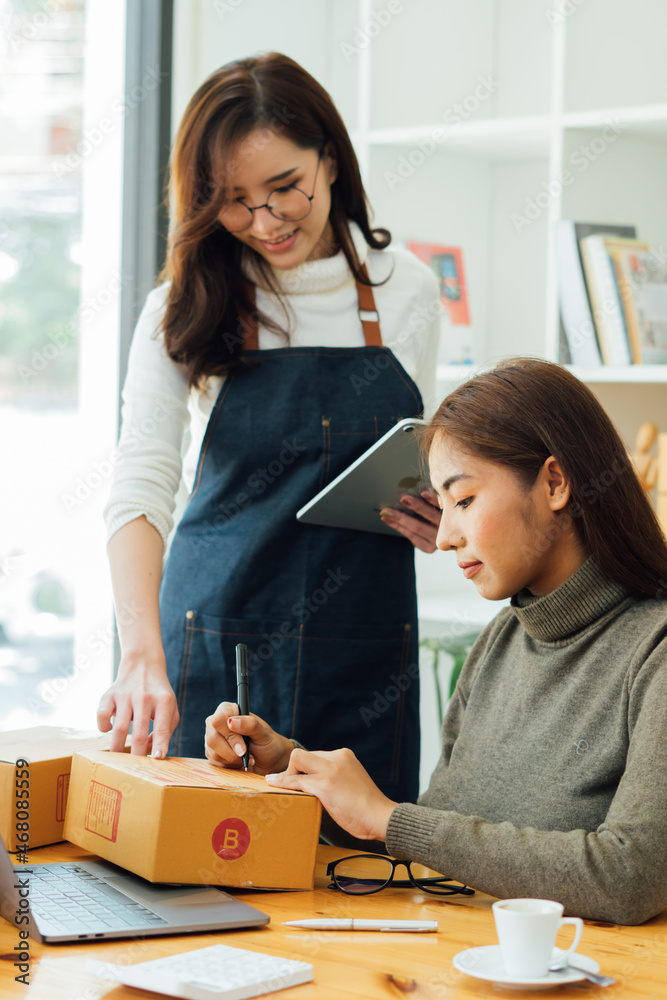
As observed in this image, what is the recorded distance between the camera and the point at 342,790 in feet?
3.62

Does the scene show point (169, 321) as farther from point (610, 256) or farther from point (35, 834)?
point (610, 256)

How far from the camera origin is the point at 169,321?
1661 millimetres

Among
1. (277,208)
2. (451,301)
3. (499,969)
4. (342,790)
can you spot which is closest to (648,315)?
(451,301)

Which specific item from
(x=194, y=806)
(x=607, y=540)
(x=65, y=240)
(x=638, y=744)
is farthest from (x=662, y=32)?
(x=194, y=806)

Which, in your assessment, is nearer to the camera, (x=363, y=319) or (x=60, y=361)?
(x=363, y=319)

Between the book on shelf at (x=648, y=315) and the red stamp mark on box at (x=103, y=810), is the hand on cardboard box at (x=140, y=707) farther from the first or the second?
the book on shelf at (x=648, y=315)

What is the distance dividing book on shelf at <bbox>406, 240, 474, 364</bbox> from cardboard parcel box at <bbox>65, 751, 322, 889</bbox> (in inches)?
67.6

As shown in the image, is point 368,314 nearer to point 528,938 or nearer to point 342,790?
point 342,790

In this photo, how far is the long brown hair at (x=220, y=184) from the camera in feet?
5.22

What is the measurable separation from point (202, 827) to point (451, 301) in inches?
73.5

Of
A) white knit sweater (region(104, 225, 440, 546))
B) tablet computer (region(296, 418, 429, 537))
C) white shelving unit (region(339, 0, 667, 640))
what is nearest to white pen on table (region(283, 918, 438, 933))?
tablet computer (region(296, 418, 429, 537))

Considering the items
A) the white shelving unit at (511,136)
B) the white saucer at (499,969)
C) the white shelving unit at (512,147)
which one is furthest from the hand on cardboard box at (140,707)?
the white shelving unit at (511,136)

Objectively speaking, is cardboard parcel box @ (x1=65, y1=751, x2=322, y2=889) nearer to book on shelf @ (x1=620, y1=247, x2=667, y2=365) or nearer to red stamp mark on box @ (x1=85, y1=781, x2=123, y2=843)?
red stamp mark on box @ (x1=85, y1=781, x2=123, y2=843)

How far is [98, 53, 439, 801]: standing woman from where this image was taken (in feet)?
5.29
